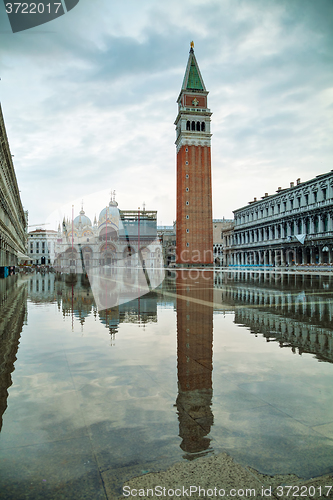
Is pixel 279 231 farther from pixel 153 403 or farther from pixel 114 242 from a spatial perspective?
pixel 153 403

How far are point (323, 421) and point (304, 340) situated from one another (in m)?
3.44

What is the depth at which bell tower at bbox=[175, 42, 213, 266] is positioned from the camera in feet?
245

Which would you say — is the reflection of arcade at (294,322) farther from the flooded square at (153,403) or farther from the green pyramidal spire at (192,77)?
the green pyramidal spire at (192,77)

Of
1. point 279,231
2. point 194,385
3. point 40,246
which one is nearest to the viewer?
point 194,385

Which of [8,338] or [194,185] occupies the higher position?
[194,185]

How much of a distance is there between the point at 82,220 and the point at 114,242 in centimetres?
2213

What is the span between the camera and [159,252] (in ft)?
364

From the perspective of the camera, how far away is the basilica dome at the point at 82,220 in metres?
119

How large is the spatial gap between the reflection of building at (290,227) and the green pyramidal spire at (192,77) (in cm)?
2983

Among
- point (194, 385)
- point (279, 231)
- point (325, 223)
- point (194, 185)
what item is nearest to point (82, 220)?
point (194, 185)

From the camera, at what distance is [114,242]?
10725 centimetres

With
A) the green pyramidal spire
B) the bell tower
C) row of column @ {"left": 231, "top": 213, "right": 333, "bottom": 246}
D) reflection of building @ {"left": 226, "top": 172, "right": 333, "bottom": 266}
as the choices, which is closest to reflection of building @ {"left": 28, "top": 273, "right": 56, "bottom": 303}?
reflection of building @ {"left": 226, "top": 172, "right": 333, "bottom": 266}

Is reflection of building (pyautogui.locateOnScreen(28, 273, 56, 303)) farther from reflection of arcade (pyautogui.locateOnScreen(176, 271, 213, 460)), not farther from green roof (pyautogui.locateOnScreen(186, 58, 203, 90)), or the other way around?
green roof (pyautogui.locateOnScreen(186, 58, 203, 90))

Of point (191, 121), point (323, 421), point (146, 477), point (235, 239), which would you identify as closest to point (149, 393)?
point (146, 477)
